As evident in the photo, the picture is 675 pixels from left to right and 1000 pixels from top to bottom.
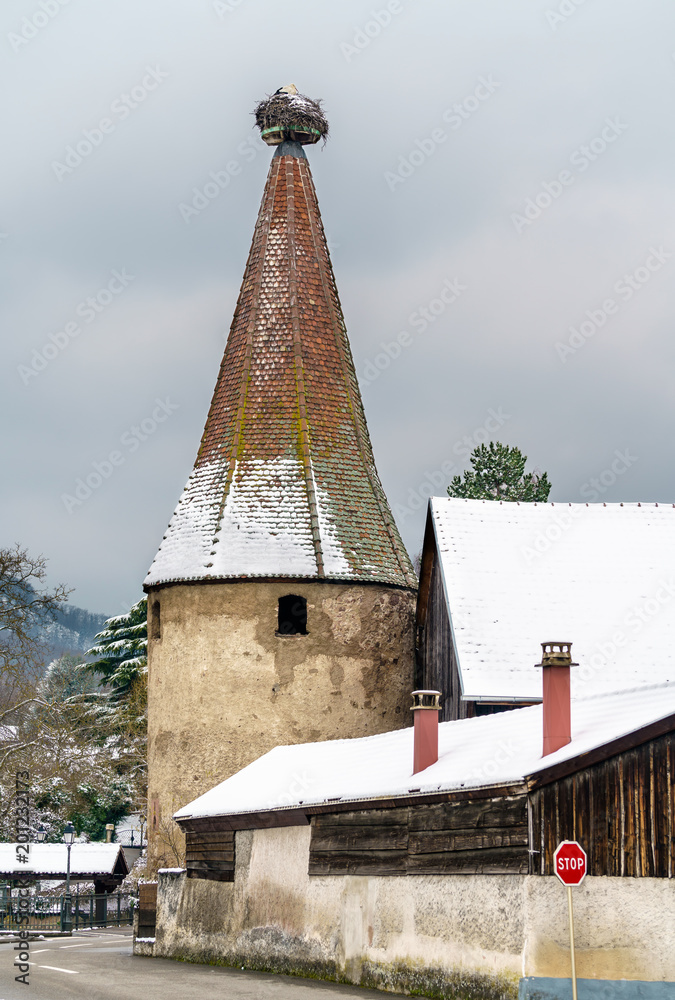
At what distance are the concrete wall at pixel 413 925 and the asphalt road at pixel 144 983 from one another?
0.46m

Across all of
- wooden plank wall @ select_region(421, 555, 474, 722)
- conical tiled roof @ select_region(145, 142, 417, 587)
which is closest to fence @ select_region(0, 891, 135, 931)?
conical tiled roof @ select_region(145, 142, 417, 587)

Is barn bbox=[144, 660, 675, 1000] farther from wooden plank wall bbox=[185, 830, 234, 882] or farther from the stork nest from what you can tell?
the stork nest

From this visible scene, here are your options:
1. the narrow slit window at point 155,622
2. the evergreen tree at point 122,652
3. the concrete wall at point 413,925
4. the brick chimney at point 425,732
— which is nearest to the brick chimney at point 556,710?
the concrete wall at point 413,925

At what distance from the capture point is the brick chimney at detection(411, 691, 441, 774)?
20.1 m

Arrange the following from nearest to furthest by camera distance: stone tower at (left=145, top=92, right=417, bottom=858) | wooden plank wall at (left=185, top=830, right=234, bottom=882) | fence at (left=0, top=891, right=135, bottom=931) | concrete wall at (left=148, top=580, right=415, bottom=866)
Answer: wooden plank wall at (left=185, top=830, right=234, bottom=882), concrete wall at (left=148, top=580, right=415, bottom=866), stone tower at (left=145, top=92, right=417, bottom=858), fence at (left=0, top=891, right=135, bottom=931)

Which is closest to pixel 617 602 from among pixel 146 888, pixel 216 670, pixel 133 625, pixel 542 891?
pixel 216 670

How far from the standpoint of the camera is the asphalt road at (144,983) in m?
17.4

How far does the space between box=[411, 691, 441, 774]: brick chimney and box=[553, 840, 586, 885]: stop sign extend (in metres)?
4.97

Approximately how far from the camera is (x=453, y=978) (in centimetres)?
1720

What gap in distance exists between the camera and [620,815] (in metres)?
15.9

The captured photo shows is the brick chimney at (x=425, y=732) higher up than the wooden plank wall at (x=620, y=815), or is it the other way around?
the brick chimney at (x=425, y=732)

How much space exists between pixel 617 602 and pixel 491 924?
12.0 meters

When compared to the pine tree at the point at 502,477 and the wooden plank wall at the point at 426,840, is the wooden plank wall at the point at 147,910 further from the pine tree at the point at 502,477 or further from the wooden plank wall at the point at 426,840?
the pine tree at the point at 502,477

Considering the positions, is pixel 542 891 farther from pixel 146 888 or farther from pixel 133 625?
pixel 133 625
